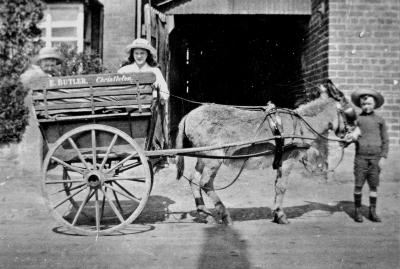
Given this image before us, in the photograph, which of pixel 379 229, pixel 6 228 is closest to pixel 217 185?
pixel 379 229

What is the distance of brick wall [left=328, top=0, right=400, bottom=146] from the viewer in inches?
342

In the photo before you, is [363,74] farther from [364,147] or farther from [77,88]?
[77,88]

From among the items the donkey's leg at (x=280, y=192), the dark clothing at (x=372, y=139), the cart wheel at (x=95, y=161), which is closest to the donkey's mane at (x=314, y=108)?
the dark clothing at (x=372, y=139)

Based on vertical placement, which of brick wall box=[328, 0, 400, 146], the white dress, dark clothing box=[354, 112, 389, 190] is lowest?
dark clothing box=[354, 112, 389, 190]

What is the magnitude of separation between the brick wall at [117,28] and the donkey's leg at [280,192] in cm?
615

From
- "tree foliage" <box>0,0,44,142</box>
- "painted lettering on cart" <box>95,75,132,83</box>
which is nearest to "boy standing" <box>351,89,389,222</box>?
"painted lettering on cart" <box>95,75,132,83</box>

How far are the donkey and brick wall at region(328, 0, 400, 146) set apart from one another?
3.01m

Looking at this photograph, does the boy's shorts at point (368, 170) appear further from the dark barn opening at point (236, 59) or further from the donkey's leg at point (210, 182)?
the dark barn opening at point (236, 59)

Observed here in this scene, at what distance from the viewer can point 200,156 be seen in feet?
18.4

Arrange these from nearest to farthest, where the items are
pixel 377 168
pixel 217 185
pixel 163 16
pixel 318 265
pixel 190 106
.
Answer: pixel 318 265 < pixel 377 168 < pixel 217 185 < pixel 163 16 < pixel 190 106

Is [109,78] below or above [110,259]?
above

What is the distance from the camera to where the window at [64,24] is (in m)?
10.6

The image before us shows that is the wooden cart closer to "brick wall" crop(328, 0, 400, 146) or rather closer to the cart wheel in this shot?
the cart wheel

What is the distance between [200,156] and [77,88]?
5.74 ft
